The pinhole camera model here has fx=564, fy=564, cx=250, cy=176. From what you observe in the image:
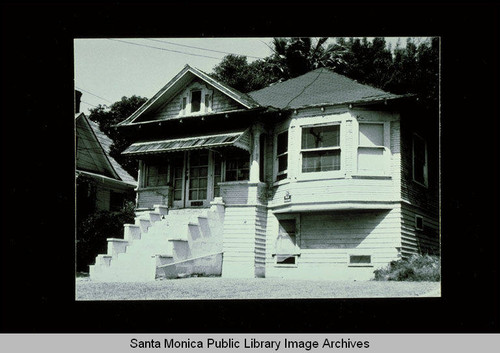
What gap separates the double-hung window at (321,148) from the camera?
10.3 m

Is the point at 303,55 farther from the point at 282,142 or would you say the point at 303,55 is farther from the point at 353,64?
the point at 282,142

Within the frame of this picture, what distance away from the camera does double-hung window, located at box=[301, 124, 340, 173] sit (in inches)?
406

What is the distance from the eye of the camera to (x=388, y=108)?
10180 millimetres

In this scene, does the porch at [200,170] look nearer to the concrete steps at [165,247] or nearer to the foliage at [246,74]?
the concrete steps at [165,247]

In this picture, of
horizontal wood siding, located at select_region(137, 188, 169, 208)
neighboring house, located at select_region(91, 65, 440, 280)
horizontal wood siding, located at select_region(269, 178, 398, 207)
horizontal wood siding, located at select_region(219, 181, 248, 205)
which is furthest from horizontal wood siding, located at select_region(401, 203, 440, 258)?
horizontal wood siding, located at select_region(137, 188, 169, 208)

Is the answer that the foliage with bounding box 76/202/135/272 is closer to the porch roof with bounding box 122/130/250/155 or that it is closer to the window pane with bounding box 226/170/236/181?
the porch roof with bounding box 122/130/250/155

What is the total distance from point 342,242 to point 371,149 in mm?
1750

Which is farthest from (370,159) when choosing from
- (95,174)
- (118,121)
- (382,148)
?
(118,121)

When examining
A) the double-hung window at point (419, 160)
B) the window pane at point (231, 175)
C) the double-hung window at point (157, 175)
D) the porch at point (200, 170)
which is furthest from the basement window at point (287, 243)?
the double-hung window at point (157, 175)

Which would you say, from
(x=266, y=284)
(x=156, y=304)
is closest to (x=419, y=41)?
(x=266, y=284)

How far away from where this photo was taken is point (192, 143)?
11281mm

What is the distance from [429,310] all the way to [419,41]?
11.4 ft
